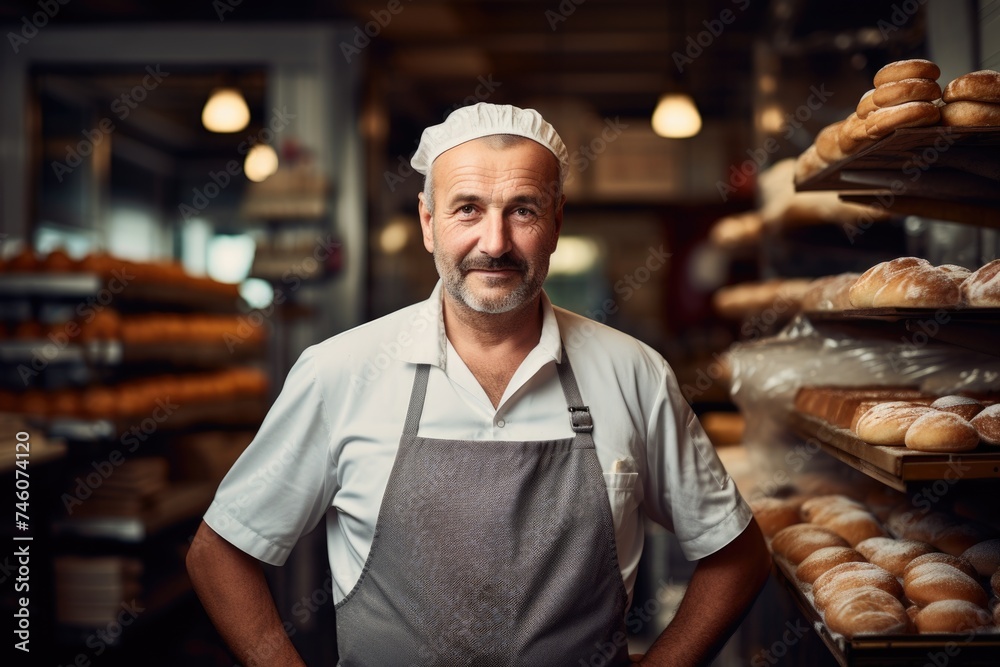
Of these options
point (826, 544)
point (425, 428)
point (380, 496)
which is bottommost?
point (826, 544)

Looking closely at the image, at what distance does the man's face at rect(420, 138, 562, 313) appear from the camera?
5.69ft

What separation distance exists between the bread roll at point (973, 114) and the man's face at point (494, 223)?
77 centimetres

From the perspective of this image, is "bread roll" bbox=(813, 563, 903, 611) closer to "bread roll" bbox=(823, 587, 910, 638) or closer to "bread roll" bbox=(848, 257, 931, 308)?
"bread roll" bbox=(823, 587, 910, 638)

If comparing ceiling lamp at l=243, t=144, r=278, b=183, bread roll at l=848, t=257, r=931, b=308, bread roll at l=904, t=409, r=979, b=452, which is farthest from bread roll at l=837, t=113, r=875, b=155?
ceiling lamp at l=243, t=144, r=278, b=183

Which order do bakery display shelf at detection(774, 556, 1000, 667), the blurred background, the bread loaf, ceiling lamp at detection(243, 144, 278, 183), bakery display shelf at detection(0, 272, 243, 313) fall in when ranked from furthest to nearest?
ceiling lamp at detection(243, 144, 278, 183) < bakery display shelf at detection(0, 272, 243, 313) < the blurred background < the bread loaf < bakery display shelf at detection(774, 556, 1000, 667)

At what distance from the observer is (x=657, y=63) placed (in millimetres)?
6902

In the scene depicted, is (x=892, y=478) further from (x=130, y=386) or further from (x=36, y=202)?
(x=36, y=202)

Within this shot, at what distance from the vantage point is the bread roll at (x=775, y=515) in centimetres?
223

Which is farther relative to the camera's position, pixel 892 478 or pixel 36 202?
pixel 36 202

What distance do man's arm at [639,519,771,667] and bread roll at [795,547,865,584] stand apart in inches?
4.0

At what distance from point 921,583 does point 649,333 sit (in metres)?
5.73

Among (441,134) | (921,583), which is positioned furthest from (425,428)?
(921,583)

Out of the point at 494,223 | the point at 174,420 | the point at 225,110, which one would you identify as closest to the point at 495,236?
the point at 494,223

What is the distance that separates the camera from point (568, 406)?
1788 millimetres
